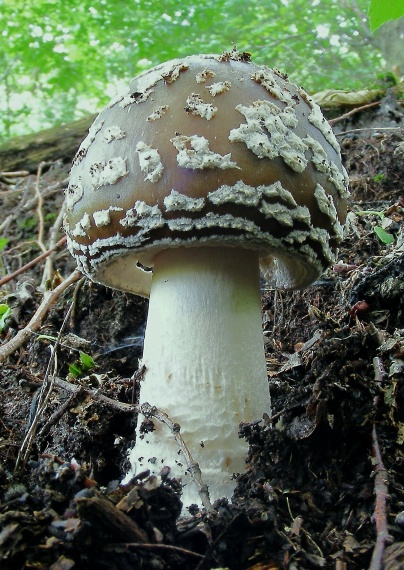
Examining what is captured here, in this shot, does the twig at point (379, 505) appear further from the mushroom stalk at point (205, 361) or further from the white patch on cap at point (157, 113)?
the white patch on cap at point (157, 113)

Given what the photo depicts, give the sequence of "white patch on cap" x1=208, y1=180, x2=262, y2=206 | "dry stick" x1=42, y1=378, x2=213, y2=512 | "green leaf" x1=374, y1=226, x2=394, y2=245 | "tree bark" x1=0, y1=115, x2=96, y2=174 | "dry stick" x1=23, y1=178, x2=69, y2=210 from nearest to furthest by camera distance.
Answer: "dry stick" x1=42, y1=378, x2=213, y2=512 → "white patch on cap" x1=208, y1=180, x2=262, y2=206 → "green leaf" x1=374, y1=226, x2=394, y2=245 → "dry stick" x1=23, y1=178, x2=69, y2=210 → "tree bark" x1=0, y1=115, x2=96, y2=174

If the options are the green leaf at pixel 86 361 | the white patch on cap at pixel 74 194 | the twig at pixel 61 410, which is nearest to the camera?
the white patch on cap at pixel 74 194

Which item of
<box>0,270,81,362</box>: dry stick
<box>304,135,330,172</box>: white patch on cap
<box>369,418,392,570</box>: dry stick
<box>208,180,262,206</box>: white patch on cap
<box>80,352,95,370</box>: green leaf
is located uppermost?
<box>304,135,330,172</box>: white patch on cap

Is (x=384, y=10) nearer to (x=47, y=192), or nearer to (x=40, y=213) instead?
(x=40, y=213)

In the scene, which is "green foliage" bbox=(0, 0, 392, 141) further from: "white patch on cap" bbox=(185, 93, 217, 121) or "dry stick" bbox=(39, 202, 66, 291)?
"white patch on cap" bbox=(185, 93, 217, 121)

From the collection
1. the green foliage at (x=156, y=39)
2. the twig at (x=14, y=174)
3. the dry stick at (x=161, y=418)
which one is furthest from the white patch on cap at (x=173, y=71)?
the green foliage at (x=156, y=39)

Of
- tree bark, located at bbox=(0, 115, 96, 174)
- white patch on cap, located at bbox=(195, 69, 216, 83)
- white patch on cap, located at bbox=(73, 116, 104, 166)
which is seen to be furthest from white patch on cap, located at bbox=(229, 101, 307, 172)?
tree bark, located at bbox=(0, 115, 96, 174)

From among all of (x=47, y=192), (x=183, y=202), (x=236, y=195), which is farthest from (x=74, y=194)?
(x=47, y=192)
